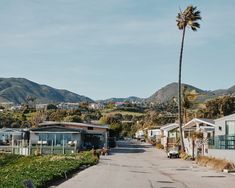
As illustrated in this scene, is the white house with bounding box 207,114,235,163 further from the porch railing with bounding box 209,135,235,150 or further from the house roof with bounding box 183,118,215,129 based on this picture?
the house roof with bounding box 183,118,215,129

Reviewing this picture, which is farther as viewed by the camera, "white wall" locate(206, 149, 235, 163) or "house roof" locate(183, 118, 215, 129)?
"house roof" locate(183, 118, 215, 129)

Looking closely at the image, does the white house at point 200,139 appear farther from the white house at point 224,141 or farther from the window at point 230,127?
the window at point 230,127

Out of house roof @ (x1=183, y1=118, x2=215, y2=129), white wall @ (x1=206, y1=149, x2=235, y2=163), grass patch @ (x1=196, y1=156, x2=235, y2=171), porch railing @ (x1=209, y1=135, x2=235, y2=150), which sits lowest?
grass patch @ (x1=196, y1=156, x2=235, y2=171)

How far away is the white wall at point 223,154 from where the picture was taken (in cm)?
4395

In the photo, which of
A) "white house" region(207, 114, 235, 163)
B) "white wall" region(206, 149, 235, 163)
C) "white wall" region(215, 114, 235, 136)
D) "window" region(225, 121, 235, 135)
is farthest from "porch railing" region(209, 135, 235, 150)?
"white wall" region(215, 114, 235, 136)

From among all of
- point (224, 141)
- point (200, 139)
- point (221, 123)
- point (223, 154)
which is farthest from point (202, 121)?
point (223, 154)

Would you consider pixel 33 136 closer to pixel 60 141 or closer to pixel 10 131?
pixel 60 141

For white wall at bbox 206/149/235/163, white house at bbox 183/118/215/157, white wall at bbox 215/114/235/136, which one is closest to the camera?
white wall at bbox 206/149/235/163

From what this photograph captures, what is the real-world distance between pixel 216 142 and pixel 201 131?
47.1 feet

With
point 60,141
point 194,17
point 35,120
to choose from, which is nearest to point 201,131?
point 194,17

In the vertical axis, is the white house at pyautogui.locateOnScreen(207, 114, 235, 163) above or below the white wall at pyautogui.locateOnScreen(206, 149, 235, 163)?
above

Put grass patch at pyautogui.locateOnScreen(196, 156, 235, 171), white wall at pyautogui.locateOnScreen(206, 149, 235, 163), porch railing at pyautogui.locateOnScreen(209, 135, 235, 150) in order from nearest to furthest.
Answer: grass patch at pyautogui.locateOnScreen(196, 156, 235, 171) → white wall at pyautogui.locateOnScreen(206, 149, 235, 163) → porch railing at pyautogui.locateOnScreen(209, 135, 235, 150)

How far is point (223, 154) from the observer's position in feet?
153

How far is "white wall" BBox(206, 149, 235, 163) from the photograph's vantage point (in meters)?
44.0
